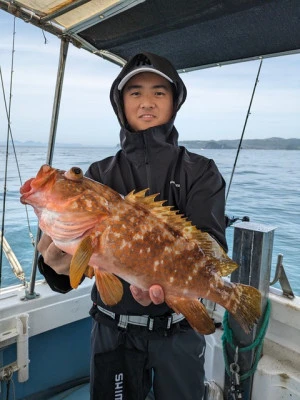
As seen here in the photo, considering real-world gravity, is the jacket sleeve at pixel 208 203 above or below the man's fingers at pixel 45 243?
above

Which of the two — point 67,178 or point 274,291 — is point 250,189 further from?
point 67,178

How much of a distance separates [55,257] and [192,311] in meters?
0.83

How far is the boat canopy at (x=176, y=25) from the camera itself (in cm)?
224

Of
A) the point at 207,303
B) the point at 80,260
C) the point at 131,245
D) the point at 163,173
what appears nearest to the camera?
the point at 80,260

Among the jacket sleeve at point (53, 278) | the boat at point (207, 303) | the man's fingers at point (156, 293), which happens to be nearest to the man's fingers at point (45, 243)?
the jacket sleeve at point (53, 278)

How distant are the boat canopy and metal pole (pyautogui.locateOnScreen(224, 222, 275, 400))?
1580mm

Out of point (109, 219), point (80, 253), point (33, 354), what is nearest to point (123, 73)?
point (109, 219)

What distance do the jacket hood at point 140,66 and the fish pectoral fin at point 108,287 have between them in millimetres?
1212

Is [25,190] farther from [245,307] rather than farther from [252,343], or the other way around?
[252,343]

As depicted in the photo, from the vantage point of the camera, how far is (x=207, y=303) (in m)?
3.22

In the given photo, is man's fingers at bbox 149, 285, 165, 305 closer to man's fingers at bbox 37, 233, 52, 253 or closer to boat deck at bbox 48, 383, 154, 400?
man's fingers at bbox 37, 233, 52, 253

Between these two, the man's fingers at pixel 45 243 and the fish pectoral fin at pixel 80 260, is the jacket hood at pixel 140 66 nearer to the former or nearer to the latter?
the man's fingers at pixel 45 243

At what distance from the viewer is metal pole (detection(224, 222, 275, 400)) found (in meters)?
2.62

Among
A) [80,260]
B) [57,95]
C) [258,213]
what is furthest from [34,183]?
[258,213]
